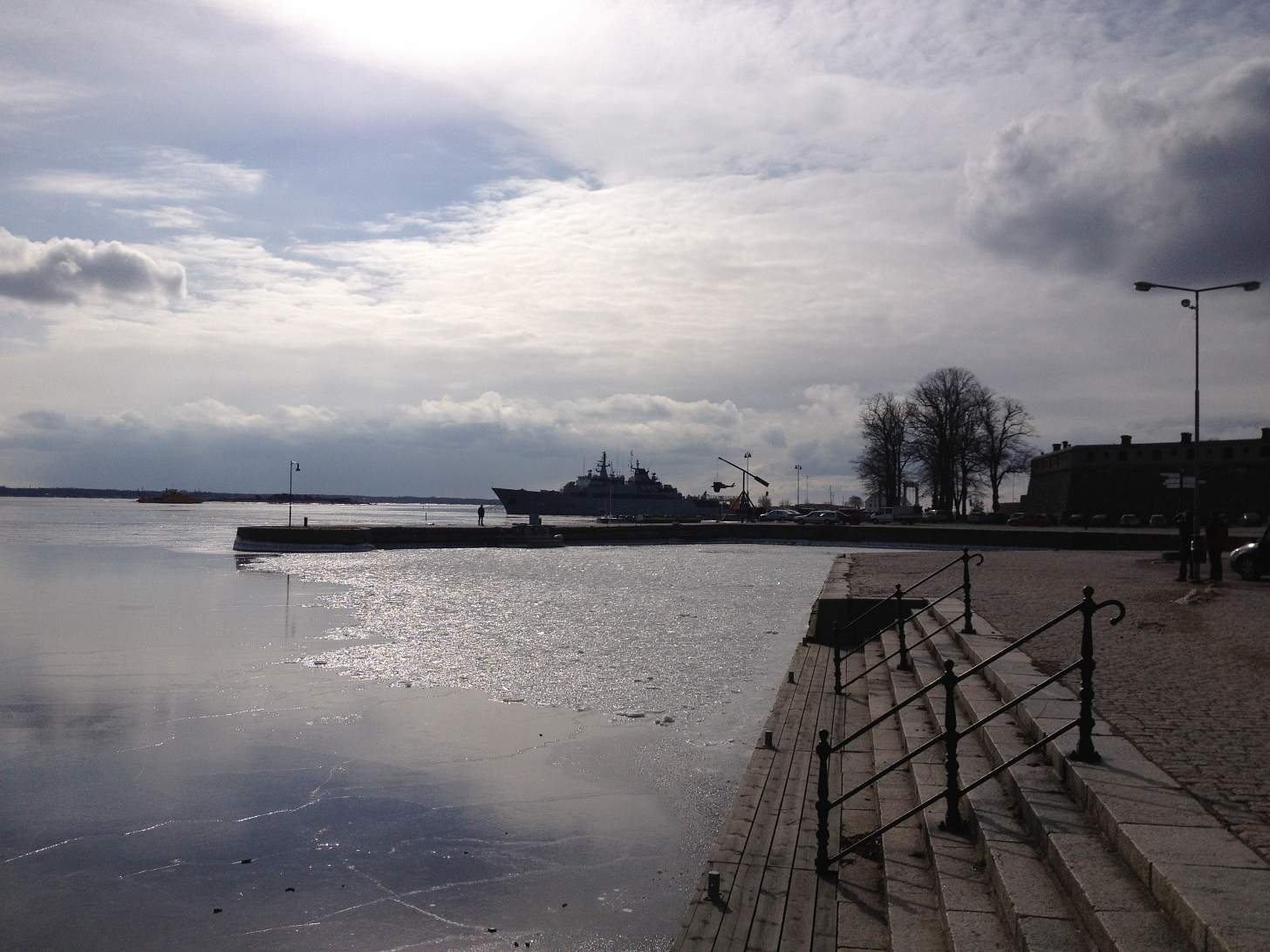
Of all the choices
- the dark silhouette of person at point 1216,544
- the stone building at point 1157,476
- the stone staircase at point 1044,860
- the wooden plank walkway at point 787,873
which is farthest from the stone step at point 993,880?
the stone building at point 1157,476

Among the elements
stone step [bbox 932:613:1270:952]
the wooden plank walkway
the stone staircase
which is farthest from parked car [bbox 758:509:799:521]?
stone step [bbox 932:613:1270:952]

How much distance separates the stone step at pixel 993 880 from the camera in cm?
426

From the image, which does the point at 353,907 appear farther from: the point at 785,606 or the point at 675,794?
the point at 785,606

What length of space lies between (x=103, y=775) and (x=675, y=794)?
4.78 m

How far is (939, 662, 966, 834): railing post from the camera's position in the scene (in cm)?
558

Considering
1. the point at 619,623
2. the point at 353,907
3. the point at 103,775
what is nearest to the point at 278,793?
the point at 103,775

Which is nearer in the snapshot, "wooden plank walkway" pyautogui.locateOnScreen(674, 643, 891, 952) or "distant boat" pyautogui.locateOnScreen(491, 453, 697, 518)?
"wooden plank walkway" pyautogui.locateOnScreen(674, 643, 891, 952)

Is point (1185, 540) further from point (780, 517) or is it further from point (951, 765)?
point (780, 517)

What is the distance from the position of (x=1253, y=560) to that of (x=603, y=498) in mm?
108784

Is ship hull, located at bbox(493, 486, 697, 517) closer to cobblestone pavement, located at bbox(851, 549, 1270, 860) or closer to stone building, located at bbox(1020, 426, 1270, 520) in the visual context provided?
stone building, located at bbox(1020, 426, 1270, 520)

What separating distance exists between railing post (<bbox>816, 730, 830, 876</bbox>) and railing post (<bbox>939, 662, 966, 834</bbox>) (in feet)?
2.07

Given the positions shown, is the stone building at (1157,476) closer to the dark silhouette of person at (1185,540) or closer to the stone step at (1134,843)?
the dark silhouette of person at (1185,540)

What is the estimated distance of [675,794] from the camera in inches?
331

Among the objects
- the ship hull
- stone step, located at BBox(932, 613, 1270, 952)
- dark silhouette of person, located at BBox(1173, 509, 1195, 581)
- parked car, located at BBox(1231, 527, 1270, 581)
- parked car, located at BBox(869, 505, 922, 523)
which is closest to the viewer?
stone step, located at BBox(932, 613, 1270, 952)
